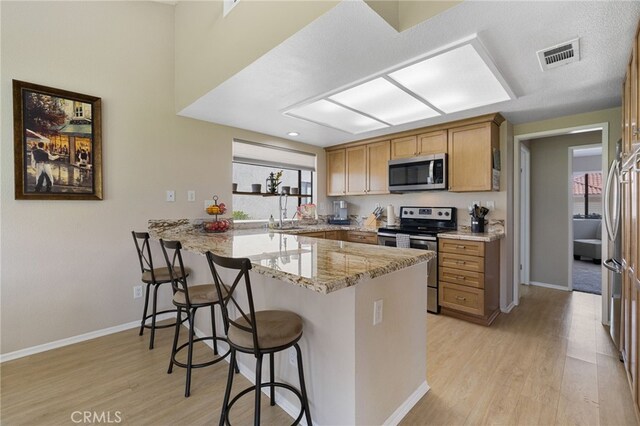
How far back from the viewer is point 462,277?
307cm

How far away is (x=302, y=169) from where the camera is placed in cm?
470

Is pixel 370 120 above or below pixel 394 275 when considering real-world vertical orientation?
above

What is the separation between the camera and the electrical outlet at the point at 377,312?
4.73 feet

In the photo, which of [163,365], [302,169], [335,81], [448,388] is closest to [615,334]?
[448,388]

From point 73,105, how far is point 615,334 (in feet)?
16.3

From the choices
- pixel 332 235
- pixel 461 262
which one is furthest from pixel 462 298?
pixel 332 235

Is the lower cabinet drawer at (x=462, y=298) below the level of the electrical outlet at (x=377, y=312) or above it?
below

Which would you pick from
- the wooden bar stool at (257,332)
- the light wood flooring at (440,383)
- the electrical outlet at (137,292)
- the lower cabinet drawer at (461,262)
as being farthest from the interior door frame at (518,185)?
the electrical outlet at (137,292)

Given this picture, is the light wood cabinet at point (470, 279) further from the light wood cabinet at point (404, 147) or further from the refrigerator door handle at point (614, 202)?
the light wood cabinet at point (404, 147)

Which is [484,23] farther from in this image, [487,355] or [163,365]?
[163,365]

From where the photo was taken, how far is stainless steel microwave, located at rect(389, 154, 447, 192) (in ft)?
11.5

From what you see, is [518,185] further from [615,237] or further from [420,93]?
[420,93]

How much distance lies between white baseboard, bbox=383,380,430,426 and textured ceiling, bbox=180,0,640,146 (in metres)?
2.16

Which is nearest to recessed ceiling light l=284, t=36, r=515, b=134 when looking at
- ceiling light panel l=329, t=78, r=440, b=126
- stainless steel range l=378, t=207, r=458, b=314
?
ceiling light panel l=329, t=78, r=440, b=126
